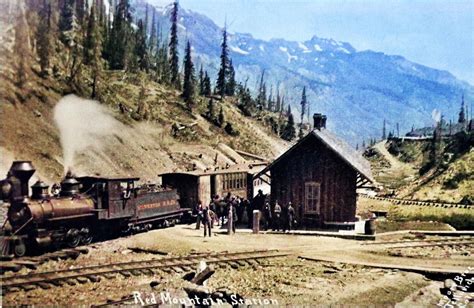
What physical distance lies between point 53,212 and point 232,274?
235 inches

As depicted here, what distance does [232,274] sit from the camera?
1293 cm

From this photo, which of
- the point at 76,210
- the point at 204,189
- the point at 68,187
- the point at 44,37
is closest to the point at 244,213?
the point at 204,189

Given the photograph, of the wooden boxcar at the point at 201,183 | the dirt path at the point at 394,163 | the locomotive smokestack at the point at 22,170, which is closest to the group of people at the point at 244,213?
the wooden boxcar at the point at 201,183

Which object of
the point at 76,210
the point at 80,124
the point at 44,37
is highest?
the point at 44,37

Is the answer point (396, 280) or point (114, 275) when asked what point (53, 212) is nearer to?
point (114, 275)

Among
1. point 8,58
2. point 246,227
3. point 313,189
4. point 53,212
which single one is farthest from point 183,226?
point 8,58

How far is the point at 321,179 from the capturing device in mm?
19109

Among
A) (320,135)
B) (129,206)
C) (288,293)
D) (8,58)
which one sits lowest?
(288,293)

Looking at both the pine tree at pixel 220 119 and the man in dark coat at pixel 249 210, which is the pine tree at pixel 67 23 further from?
the man in dark coat at pixel 249 210

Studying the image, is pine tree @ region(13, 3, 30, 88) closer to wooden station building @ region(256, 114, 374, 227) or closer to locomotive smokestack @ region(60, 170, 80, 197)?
locomotive smokestack @ region(60, 170, 80, 197)

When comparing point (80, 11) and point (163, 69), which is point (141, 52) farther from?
point (80, 11)

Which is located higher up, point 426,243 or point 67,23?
point 67,23

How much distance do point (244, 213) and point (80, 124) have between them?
14377 mm

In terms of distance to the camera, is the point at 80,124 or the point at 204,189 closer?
the point at 204,189
